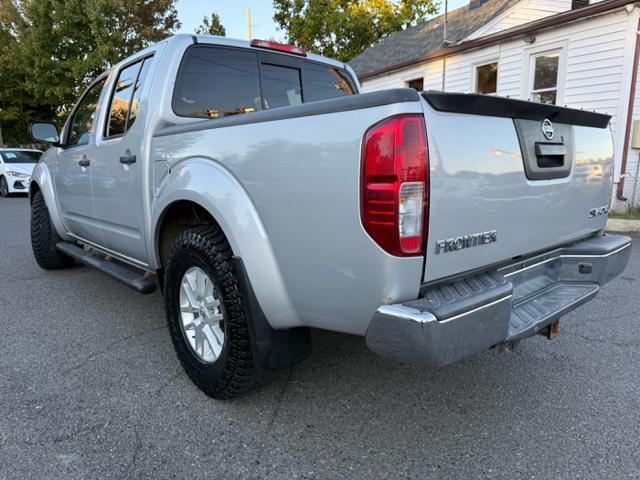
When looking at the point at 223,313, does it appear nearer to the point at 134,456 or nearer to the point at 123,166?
the point at 134,456

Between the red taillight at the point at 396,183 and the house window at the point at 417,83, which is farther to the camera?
the house window at the point at 417,83

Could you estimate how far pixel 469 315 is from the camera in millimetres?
1725

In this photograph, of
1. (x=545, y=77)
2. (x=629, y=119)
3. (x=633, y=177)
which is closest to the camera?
(x=629, y=119)

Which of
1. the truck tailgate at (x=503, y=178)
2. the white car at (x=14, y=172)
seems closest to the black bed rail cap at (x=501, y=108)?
the truck tailgate at (x=503, y=178)

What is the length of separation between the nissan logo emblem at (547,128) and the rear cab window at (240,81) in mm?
1854

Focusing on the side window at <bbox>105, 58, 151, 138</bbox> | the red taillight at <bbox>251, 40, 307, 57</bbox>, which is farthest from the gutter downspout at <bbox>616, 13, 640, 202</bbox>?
the side window at <bbox>105, 58, 151, 138</bbox>

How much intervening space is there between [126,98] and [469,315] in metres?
2.79

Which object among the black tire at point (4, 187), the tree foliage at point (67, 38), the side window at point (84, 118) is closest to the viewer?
the side window at point (84, 118)

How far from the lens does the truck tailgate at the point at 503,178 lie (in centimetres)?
177

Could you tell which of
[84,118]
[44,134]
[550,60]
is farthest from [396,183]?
[550,60]

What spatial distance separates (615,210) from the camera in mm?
8922

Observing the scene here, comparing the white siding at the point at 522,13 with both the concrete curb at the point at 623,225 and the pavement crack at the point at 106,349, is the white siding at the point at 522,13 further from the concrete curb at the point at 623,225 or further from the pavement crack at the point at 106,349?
the pavement crack at the point at 106,349

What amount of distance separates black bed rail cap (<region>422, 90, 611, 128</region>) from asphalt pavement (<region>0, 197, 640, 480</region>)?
1471 mm

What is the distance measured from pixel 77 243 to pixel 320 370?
10.0 ft
